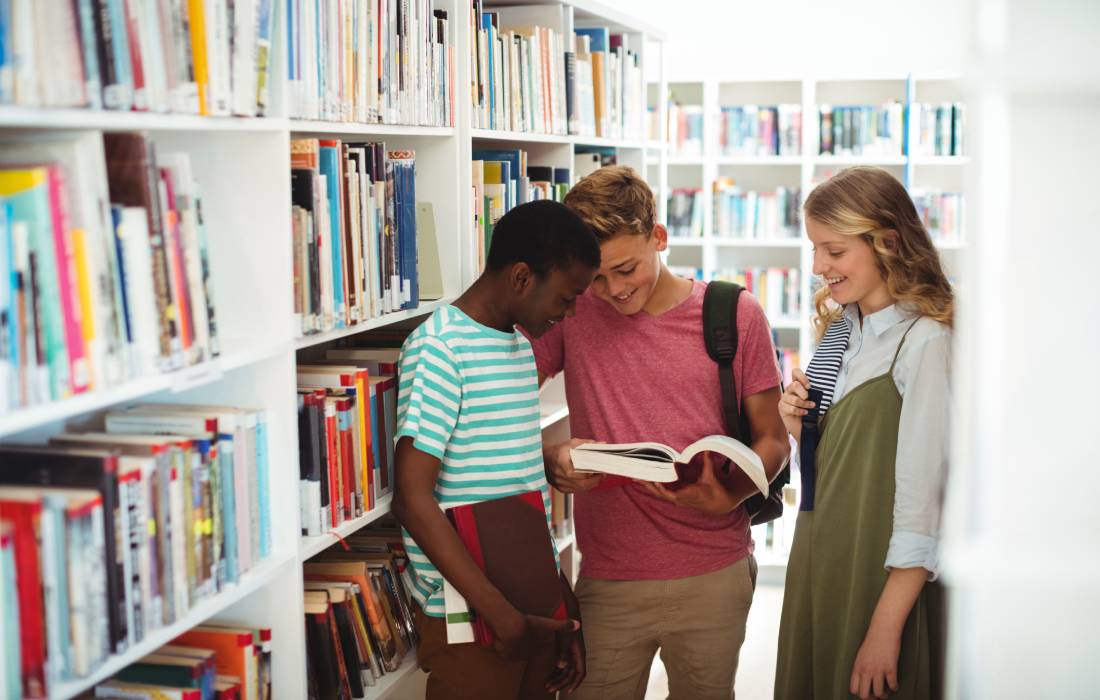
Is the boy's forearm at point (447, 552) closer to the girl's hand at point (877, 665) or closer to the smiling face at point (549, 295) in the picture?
the smiling face at point (549, 295)

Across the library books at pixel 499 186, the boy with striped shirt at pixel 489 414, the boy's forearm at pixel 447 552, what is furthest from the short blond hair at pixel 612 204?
the boy's forearm at pixel 447 552

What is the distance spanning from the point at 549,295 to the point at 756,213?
481 centimetres

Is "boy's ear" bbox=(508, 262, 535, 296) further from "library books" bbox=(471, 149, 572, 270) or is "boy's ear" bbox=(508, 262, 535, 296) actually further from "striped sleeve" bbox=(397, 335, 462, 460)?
"library books" bbox=(471, 149, 572, 270)

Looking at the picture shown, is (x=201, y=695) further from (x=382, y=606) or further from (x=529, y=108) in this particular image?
(x=529, y=108)

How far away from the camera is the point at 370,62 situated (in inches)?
71.6

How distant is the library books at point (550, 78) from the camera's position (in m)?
2.35

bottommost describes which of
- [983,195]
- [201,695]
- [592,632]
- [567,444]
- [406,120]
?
[592,632]

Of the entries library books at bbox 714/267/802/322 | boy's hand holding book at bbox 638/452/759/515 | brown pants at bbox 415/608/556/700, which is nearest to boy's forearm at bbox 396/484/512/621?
brown pants at bbox 415/608/556/700

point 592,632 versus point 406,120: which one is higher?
point 406,120

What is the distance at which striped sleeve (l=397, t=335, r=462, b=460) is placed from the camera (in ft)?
5.30

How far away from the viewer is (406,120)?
196 centimetres

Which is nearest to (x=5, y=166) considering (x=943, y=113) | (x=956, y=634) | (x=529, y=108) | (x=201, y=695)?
(x=201, y=695)

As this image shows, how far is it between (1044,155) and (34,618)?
3.55ft

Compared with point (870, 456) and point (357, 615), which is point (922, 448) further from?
point (357, 615)
